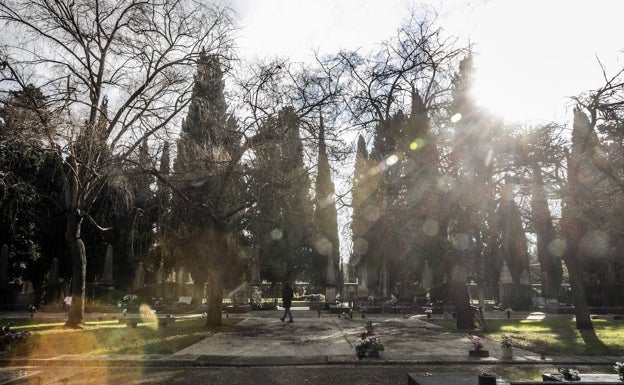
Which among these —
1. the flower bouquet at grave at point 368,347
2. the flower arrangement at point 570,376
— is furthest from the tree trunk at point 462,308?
the flower arrangement at point 570,376

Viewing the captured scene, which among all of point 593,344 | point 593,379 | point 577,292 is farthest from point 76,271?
point 577,292

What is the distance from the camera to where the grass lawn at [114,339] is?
39.0ft

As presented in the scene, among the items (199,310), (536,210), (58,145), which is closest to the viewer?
(58,145)

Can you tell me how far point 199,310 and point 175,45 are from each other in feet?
62.7

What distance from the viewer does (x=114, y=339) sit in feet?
46.5

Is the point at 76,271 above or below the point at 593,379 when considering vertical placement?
above

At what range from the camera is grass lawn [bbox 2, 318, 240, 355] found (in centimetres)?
1189

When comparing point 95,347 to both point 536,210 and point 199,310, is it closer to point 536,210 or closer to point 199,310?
point 199,310

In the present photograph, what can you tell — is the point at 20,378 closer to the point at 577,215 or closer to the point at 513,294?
the point at 577,215

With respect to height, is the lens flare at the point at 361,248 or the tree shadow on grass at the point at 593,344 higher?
the lens flare at the point at 361,248

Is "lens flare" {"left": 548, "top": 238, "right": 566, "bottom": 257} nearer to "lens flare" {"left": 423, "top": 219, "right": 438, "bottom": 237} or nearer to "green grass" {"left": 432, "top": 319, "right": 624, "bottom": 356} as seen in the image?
"green grass" {"left": 432, "top": 319, "right": 624, "bottom": 356}

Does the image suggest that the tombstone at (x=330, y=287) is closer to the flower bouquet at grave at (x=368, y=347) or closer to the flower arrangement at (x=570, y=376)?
the flower bouquet at grave at (x=368, y=347)

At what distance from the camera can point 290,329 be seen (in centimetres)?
1855

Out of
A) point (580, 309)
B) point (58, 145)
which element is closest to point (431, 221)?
point (580, 309)
